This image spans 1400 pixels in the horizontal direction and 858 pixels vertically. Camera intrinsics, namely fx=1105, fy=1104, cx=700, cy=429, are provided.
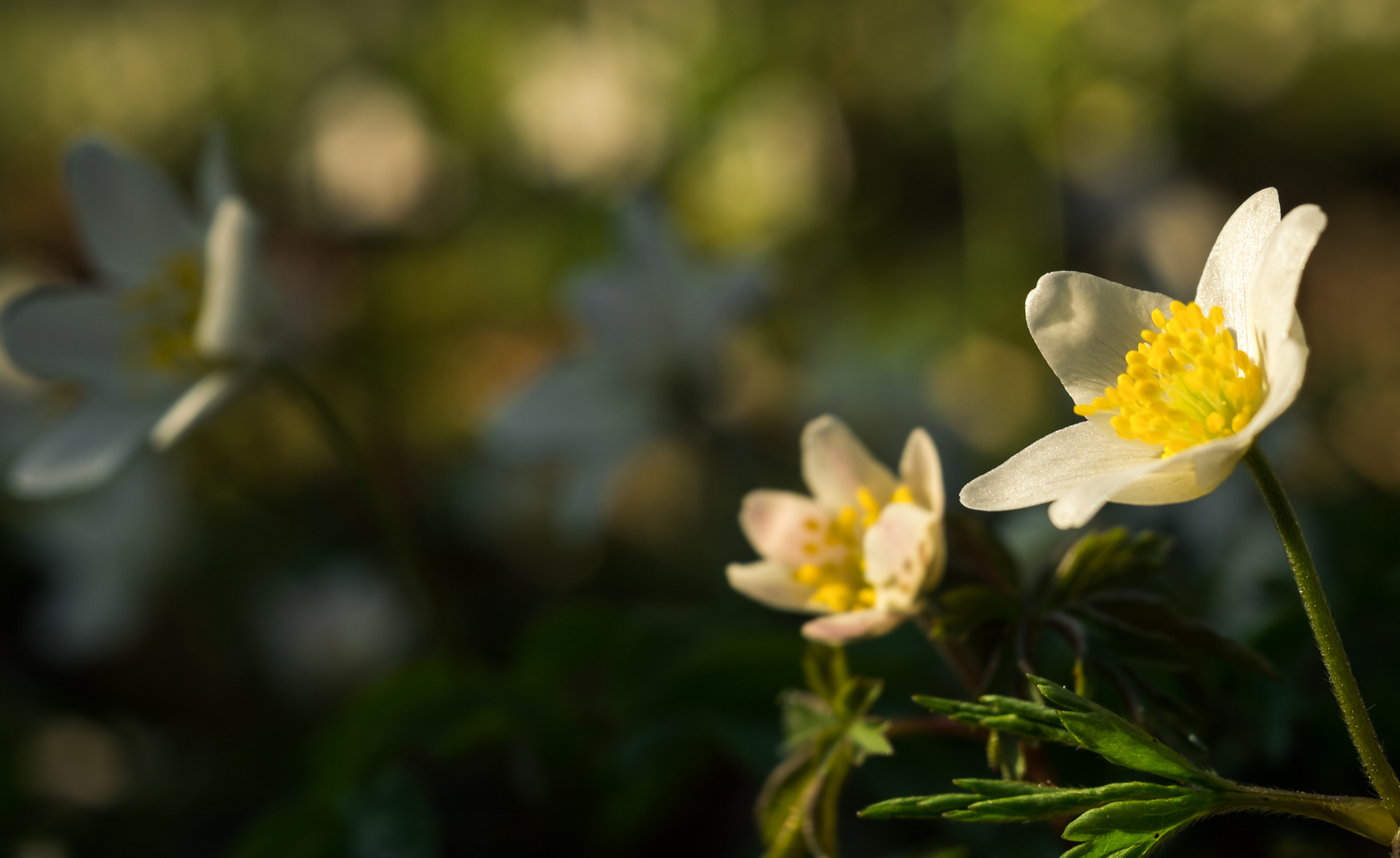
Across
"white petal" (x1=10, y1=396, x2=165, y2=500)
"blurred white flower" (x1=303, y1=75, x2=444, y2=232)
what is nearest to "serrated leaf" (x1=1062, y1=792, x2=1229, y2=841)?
"white petal" (x1=10, y1=396, x2=165, y2=500)

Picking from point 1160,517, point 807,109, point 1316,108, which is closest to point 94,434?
point 1160,517

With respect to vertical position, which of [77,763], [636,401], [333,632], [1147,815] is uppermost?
[1147,815]

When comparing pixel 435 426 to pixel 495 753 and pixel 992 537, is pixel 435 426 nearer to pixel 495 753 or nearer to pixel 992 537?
pixel 495 753

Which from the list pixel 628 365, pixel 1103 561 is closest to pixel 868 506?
pixel 1103 561

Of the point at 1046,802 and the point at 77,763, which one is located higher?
the point at 1046,802

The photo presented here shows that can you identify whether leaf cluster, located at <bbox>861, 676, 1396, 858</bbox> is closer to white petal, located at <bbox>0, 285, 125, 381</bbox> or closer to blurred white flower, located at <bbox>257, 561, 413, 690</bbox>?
white petal, located at <bbox>0, 285, 125, 381</bbox>

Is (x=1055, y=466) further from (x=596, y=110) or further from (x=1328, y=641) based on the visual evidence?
(x=596, y=110)
